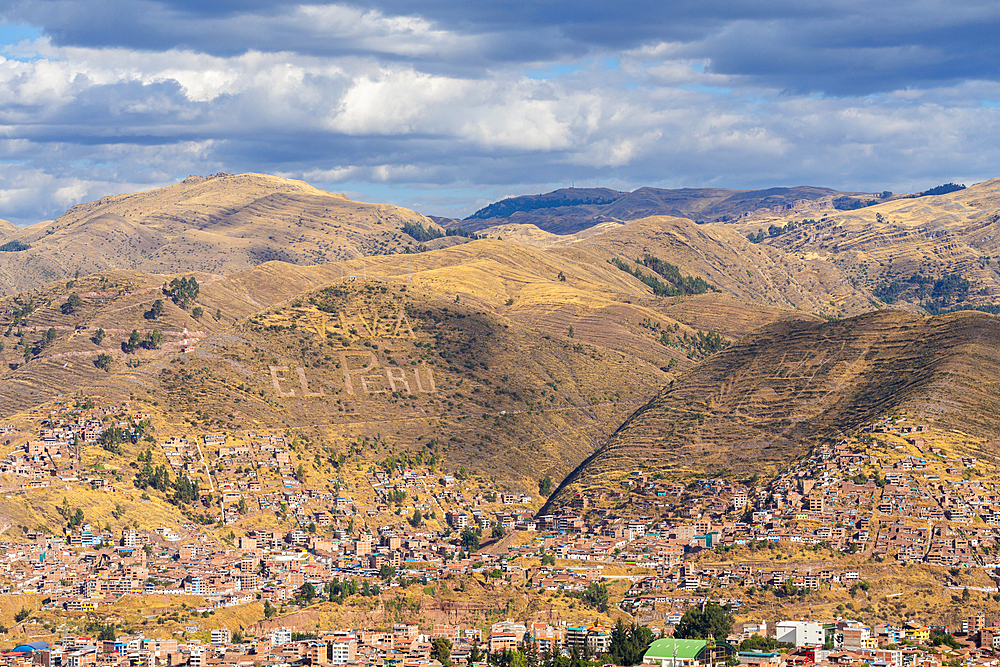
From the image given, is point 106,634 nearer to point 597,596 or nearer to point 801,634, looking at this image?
point 597,596

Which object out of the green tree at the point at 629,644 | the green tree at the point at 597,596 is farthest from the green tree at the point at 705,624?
the green tree at the point at 597,596

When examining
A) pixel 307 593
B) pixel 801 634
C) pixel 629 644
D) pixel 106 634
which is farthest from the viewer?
pixel 307 593

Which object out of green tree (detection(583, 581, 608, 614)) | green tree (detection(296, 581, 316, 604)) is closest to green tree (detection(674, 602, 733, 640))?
green tree (detection(583, 581, 608, 614))

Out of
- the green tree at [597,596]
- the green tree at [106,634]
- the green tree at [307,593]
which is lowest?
the green tree at [106,634]

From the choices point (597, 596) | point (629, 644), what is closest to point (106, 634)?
point (597, 596)

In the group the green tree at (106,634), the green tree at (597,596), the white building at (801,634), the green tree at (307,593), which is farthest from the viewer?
the green tree at (307,593)

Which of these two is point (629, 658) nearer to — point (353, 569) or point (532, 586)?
point (532, 586)

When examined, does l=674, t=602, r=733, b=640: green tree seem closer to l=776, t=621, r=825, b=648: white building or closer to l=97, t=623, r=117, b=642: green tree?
l=776, t=621, r=825, b=648: white building

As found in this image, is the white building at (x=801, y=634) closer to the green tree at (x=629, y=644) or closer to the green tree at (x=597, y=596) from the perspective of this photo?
the green tree at (x=629, y=644)

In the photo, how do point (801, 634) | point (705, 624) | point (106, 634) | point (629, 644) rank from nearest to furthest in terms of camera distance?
point (629, 644) → point (801, 634) → point (705, 624) → point (106, 634)

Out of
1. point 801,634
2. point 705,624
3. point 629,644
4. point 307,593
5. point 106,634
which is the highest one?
point 705,624
